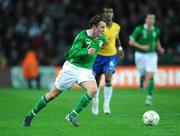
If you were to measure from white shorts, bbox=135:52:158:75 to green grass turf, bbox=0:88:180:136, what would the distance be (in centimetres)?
103

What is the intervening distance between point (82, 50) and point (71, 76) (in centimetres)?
56

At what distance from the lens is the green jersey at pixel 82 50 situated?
12.5 metres

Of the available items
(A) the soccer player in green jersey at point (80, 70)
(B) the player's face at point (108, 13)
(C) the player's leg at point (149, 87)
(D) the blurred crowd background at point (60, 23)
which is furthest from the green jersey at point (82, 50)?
(D) the blurred crowd background at point (60, 23)

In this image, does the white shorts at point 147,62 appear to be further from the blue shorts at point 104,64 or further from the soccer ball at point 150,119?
the soccer ball at point 150,119

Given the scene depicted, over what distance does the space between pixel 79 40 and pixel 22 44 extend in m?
18.1

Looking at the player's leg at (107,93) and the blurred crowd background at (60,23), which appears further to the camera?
the blurred crowd background at (60,23)

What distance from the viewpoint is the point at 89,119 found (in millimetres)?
14164

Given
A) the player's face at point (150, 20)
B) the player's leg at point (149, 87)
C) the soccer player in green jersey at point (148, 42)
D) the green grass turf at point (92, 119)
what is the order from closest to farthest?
the green grass turf at point (92, 119)
the player's leg at point (149, 87)
the player's face at point (150, 20)
the soccer player in green jersey at point (148, 42)

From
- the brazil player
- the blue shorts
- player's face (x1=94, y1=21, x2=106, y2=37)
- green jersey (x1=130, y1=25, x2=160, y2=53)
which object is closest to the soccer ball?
player's face (x1=94, y1=21, x2=106, y2=37)

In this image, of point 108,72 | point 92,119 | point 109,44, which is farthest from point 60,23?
point 92,119

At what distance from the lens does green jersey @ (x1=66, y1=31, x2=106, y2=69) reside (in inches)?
493

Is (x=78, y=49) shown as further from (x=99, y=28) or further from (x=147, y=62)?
(x=147, y=62)

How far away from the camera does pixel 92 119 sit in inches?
558

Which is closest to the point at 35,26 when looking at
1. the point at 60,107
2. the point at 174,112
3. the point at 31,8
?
the point at 31,8
